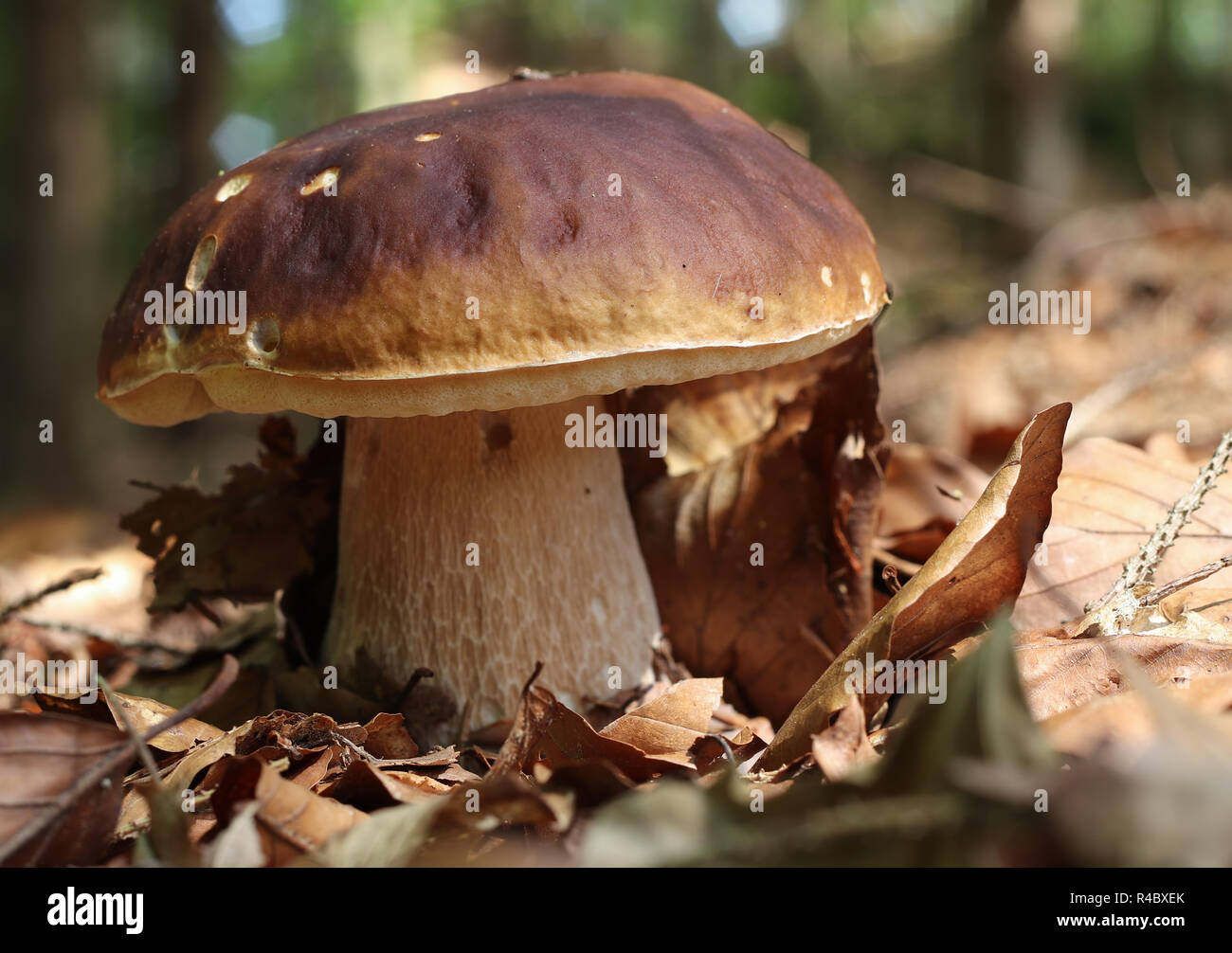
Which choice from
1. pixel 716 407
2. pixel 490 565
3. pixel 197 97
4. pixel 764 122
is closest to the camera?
pixel 490 565

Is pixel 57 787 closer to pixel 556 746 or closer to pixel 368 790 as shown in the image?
pixel 368 790

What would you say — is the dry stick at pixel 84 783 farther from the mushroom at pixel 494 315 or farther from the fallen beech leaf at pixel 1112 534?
the fallen beech leaf at pixel 1112 534

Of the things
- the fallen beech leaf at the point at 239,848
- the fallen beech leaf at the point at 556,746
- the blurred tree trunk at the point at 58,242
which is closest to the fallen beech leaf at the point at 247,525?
the fallen beech leaf at the point at 556,746

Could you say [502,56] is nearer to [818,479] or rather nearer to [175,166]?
[175,166]

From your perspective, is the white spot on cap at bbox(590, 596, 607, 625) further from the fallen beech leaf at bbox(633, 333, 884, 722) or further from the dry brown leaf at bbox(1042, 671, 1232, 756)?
the dry brown leaf at bbox(1042, 671, 1232, 756)

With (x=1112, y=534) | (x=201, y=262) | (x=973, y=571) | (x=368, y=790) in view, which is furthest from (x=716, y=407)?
(x=368, y=790)
